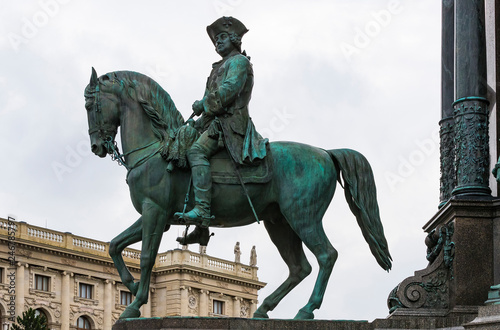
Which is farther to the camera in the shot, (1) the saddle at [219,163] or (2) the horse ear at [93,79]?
(2) the horse ear at [93,79]

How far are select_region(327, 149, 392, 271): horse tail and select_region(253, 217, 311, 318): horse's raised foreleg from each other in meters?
0.83

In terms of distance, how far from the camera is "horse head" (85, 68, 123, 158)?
13500 mm

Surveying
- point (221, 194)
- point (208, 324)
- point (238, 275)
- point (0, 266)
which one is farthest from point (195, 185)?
point (238, 275)

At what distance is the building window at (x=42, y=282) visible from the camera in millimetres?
70000

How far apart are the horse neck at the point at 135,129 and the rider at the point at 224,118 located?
0.62 meters

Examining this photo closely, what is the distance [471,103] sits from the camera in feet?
47.4

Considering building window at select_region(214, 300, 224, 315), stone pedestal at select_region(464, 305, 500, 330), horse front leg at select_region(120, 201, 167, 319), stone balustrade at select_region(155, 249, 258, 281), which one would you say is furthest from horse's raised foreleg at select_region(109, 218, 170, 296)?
building window at select_region(214, 300, 224, 315)

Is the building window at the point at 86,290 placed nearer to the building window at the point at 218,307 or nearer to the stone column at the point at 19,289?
the stone column at the point at 19,289

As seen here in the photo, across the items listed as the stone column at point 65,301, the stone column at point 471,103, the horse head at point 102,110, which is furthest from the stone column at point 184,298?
the horse head at point 102,110

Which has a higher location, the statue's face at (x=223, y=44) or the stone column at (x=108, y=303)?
the stone column at (x=108, y=303)

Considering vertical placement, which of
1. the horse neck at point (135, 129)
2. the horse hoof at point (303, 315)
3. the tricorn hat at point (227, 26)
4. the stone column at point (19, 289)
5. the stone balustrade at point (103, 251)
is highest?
the stone balustrade at point (103, 251)

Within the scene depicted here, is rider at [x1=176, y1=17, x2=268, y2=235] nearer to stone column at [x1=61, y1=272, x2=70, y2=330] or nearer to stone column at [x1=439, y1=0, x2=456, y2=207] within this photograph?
stone column at [x1=439, y1=0, x2=456, y2=207]

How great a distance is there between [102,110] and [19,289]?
56180 millimetres

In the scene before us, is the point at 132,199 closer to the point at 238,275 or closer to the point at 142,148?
the point at 142,148
